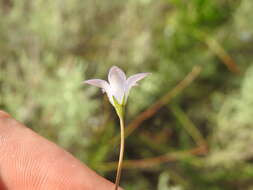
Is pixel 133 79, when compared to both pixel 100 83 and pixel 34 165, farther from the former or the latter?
pixel 34 165

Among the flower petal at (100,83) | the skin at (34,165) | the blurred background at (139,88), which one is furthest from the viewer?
the blurred background at (139,88)

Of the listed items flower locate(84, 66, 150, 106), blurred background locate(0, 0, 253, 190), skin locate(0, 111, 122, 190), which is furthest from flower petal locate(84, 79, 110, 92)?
blurred background locate(0, 0, 253, 190)

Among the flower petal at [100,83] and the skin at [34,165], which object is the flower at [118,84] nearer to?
the flower petal at [100,83]

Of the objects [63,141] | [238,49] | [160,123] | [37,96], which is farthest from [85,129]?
[238,49]

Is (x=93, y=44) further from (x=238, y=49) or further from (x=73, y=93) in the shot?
(x=238, y=49)

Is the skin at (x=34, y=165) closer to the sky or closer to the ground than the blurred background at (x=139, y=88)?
closer to the ground

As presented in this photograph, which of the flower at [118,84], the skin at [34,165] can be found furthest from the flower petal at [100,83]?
the skin at [34,165]

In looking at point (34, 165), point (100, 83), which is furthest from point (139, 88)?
point (100, 83)
